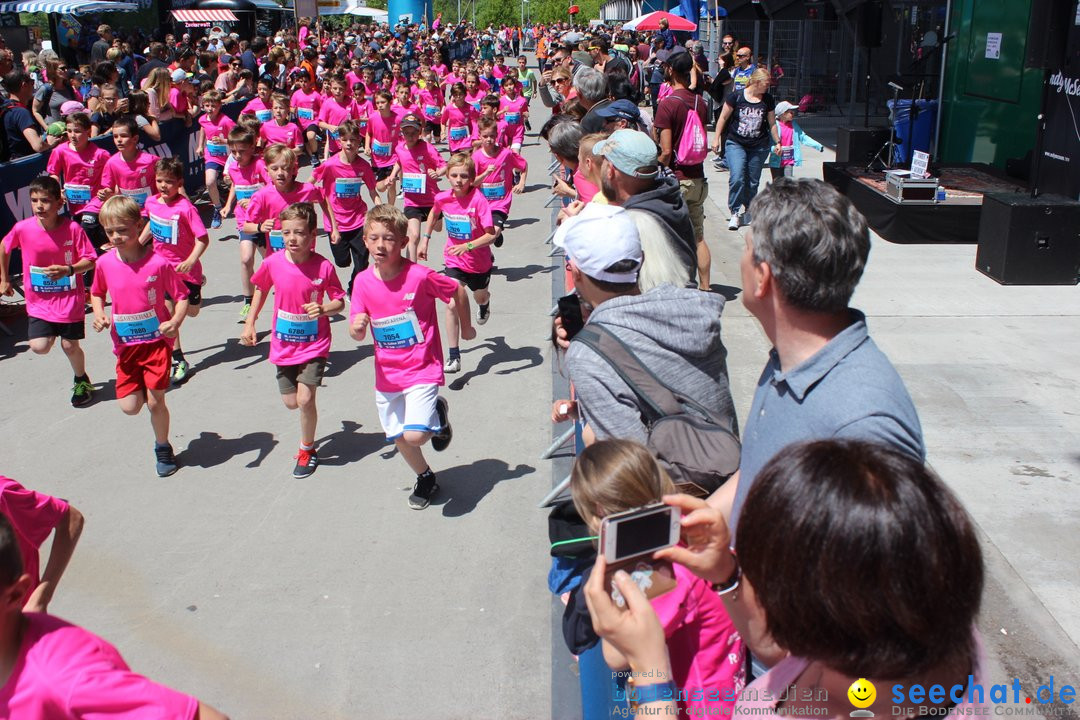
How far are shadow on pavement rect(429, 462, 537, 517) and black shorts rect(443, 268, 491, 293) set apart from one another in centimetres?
229

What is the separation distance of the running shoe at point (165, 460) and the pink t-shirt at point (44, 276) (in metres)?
1.67

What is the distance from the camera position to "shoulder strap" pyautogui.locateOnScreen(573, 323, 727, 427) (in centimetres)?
290

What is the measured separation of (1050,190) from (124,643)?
10.5 m

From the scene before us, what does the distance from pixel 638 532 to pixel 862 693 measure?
50 centimetres

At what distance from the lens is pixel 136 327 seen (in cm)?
585

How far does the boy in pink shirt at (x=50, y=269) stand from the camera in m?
6.88

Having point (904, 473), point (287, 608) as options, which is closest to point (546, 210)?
point (287, 608)

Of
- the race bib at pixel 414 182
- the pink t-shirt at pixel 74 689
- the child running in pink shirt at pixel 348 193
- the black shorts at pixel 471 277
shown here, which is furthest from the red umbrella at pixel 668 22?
the pink t-shirt at pixel 74 689

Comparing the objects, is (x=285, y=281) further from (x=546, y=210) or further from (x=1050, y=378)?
(x=546, y=210)

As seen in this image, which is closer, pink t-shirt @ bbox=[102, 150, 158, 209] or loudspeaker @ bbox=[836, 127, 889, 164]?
pink t-shirt @ bbox=[102, 150, 158, 209]

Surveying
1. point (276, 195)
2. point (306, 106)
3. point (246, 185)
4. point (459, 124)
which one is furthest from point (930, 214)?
point (306, 106)

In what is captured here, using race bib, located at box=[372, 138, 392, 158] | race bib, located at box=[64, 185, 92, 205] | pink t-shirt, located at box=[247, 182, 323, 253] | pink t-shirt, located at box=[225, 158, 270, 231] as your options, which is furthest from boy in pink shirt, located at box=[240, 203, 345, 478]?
race bib, located at box=[372, 138, 392, 158]

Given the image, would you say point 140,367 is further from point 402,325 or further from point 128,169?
point 128,169

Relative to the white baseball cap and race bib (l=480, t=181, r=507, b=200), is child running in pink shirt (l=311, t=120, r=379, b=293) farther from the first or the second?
the white baseball cap
